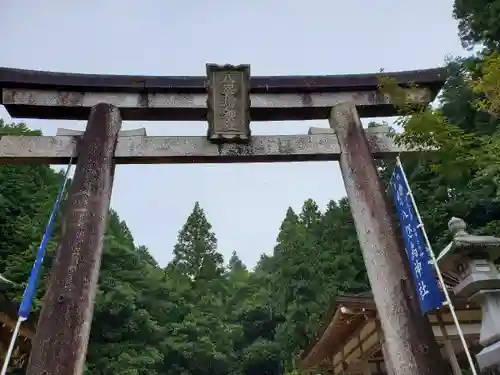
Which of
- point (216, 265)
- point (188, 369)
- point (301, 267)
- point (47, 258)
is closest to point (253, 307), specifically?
point (216, 265)

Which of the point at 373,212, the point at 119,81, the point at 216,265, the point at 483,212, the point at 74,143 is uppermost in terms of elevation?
the point at 216,265

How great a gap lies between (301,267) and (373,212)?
20538 millimetres

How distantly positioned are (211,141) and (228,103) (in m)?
0.58

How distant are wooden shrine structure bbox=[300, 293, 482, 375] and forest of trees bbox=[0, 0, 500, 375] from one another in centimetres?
489

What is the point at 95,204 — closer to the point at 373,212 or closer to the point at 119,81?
the point at 119,81

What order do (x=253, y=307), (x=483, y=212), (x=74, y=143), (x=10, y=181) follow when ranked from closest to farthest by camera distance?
1. (x=74, y=143)
2. (x=483, y=212)
3. (x=10, y=181)
4. (x=253, y=307)

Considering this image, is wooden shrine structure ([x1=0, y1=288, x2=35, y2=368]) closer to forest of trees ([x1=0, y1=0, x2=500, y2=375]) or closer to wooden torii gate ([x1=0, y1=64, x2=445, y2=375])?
wooden torii gate ([x1=0, y1=64, x2=445, y2=375])

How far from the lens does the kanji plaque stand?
5.45 meters

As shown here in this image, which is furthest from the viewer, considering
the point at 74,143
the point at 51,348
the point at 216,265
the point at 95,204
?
the point at 216,265

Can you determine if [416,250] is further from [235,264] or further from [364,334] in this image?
[235,264]

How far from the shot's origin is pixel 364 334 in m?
10.5

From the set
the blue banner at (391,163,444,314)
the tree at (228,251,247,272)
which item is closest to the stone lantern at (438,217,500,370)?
the blue banner at (391,163,444,314)

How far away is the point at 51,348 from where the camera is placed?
3.67 m

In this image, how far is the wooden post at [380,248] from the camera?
3.84 m
